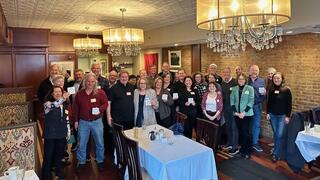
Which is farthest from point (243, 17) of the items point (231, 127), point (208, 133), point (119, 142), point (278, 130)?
point (231, 127)

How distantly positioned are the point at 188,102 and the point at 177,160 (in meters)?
2.20

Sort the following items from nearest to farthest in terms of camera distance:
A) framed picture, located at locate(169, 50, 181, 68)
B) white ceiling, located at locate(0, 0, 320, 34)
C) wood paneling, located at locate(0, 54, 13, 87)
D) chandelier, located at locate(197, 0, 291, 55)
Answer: chandelier, located at locate(197, 0, 291, 55), white ceiling, located at locate(0, 0, 320, 34), wood paneling, located at locate(0, 54, 13, 87), framed picture, located at locate(169, 50, 181, 68)

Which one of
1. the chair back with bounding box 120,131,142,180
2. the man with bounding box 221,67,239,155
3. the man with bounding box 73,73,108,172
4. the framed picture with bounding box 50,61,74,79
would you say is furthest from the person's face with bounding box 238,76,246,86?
the framed picture with bounding box 50,61,74,79

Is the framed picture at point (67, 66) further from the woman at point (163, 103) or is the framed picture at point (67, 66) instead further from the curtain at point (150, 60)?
the woman at point (163, 103)

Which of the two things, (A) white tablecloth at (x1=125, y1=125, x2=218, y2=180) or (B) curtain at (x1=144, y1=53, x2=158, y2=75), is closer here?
(A) white tablecloth at (x1=125, y1=125, x2=218, y2=180)

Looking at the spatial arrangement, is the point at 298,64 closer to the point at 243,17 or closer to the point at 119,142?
the point at 243,17

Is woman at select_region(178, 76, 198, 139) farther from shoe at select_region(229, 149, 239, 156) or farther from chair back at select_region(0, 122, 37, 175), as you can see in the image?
chair back at select_region(0, 122, 37, 175)

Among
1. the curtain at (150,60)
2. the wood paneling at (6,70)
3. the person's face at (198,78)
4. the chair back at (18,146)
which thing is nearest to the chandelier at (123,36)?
the person's face at (198,78)

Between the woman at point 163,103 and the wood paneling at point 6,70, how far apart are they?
14.3 ft

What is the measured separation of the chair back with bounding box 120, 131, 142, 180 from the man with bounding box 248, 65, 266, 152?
10.0ft

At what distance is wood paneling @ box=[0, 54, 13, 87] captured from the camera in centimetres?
654

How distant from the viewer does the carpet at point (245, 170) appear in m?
3.74

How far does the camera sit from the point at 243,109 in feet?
14.5

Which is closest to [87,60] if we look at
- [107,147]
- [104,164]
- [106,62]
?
[106,62]
